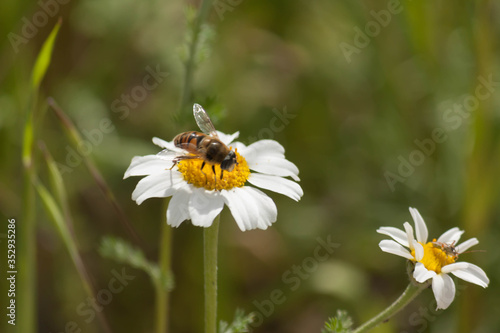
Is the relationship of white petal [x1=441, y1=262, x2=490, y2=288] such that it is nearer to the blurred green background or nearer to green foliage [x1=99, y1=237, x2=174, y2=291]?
green foliage [x1=99, y1=237, x2=174, y2=291]

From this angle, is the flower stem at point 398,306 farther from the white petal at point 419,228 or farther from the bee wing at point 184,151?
the bee wing at point 184,151

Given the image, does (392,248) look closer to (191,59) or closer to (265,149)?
(265,149)

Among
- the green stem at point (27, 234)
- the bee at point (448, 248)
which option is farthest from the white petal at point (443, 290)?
the green stem at point (27, 234)

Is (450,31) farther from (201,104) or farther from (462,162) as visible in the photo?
(201,104)

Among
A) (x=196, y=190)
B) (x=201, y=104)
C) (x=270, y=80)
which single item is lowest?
(x=196, y=190)

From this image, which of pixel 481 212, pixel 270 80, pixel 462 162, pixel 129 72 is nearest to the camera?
pixel 481 212

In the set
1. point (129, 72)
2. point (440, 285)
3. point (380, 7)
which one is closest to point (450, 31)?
point (380, 7)

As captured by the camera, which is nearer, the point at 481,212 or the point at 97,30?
the point at 481,212
